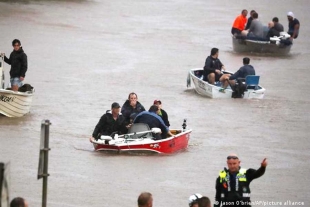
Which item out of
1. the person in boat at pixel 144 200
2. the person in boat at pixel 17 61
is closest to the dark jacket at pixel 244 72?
the person in boat at pixel 17 61

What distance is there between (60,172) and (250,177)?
844 centimetres

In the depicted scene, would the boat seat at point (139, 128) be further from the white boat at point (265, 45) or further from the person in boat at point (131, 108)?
the white boat at point (265, 45)

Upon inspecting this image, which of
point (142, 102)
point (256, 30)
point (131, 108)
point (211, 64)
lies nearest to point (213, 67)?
point (211, 64)

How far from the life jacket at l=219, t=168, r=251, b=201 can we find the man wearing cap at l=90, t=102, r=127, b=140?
8221 mm

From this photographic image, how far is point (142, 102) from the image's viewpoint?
31.4m

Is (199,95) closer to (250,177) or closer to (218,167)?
(218,167)

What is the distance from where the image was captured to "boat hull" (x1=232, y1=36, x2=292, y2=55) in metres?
40.5

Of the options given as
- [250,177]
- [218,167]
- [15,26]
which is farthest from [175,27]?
[250,177]

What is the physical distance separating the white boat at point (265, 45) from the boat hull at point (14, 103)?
1576 centimetres

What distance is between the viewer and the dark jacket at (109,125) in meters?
21.5

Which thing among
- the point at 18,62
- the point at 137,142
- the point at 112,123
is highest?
the point at 18,62

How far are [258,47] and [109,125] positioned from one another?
779 inches

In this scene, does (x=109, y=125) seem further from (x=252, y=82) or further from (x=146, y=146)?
(x=252, y=82)

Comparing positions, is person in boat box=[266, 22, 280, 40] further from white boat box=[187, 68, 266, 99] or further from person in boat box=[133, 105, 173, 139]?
person in boat box=[133, 105, 173, 139]
